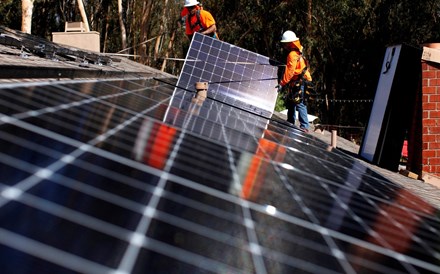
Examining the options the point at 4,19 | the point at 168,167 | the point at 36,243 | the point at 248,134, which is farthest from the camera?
the point at 4,19

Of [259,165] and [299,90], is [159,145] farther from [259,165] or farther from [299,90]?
[299,90]

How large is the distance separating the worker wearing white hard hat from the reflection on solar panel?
803 cm

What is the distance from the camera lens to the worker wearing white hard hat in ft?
38.0

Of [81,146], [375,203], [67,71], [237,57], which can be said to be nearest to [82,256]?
[81,146]

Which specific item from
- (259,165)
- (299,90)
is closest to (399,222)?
(259,165)

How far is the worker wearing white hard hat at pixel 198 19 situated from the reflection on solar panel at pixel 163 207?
8.03 metres

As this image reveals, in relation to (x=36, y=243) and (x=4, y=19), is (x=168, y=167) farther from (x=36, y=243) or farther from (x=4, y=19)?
(x=4, y=19)

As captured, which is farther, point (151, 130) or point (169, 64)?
point (169, 64)

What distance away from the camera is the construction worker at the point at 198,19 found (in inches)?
456

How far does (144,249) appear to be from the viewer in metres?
1.48

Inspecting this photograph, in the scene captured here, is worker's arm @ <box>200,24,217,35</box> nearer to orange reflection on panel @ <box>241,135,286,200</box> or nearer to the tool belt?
the tool belt

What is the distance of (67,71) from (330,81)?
2973cm

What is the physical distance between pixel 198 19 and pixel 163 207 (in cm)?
1034

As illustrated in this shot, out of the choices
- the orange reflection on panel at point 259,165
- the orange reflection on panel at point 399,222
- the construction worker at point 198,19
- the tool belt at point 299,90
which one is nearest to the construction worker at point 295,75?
the tool belt at point 299,90
